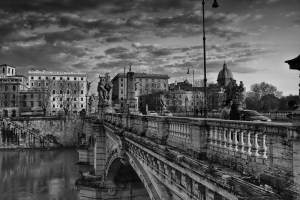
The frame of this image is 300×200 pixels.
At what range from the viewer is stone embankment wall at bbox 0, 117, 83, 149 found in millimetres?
55969

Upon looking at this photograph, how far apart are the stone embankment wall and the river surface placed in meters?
3.46

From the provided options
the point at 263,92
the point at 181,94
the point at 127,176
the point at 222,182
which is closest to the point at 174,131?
the point at 222,182

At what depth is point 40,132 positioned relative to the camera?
58.3m

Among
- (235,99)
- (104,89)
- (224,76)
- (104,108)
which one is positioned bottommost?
(104,108)

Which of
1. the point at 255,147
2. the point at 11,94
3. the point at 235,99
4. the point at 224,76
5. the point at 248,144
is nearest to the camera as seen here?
the point at 255,147

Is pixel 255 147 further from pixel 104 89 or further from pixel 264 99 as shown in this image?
pixel 264 99

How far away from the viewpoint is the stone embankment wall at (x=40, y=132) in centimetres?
5597

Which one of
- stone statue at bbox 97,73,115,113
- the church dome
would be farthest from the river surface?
the church dome

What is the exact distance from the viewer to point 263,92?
239ft

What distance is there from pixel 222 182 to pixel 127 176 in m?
18.6

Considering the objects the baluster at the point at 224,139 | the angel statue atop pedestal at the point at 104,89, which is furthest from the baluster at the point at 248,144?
the angel statue atop pedestal at the point at 104,89

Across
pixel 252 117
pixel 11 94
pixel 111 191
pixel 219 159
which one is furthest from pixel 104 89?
pixel 11 94

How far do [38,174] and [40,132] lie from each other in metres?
23.5

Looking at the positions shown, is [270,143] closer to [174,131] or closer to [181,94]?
[174,131]
